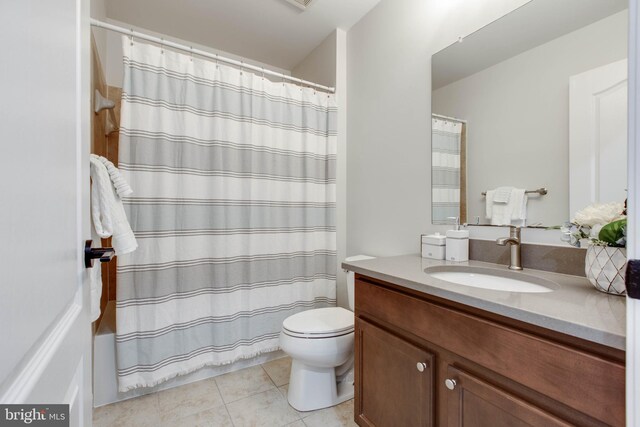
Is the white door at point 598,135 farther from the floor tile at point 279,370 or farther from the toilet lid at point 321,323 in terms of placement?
the floor tile at point 279,370

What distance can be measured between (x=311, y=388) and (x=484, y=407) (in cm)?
101

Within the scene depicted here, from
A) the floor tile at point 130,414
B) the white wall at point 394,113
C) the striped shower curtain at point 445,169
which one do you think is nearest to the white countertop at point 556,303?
the striped shower curtain at point 445,169

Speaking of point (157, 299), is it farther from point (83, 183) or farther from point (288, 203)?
point (83, 183)

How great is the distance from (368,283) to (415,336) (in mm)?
286

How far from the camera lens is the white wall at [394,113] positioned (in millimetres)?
1612

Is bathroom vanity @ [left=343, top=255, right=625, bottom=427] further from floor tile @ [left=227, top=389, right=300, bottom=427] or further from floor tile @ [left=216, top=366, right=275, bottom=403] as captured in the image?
floor tile @ [left=216, top=366, right=275, bottom=403]

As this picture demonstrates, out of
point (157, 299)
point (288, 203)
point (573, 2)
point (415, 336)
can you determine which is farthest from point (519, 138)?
point (157, 299)

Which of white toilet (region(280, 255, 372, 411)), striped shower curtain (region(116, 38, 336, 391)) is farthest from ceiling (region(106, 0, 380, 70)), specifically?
white toilet (region(280, 255, 372, 411))

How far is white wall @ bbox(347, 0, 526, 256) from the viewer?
1612 mm

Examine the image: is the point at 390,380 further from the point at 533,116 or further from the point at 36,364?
the point at 533,116

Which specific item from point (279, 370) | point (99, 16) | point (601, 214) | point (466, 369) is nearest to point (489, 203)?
point (601, 214)

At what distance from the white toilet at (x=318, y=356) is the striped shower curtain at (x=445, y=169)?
799mm

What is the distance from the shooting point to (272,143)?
202 centimetres

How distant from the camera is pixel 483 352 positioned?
81 cm
